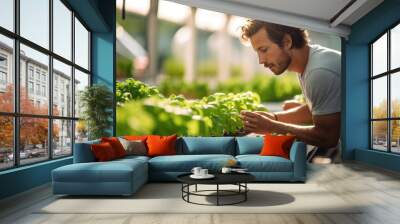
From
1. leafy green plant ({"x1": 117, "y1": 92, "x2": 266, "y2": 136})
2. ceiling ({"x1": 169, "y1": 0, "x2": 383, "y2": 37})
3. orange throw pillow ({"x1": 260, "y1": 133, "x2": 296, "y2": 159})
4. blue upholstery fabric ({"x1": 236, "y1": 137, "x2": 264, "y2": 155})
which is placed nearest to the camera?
orange throw pillow ({"x1": 260, "y1": 133, "x2": 296, "y2": 159})

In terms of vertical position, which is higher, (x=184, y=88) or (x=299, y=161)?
(x=184, y=88)

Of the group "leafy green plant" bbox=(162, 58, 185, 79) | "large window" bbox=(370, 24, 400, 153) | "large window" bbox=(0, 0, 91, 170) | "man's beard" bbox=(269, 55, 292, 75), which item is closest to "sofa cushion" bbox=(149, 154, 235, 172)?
"large window" bbox=(0, 0, 91, 170)

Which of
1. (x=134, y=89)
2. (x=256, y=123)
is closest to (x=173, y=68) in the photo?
(x=134, y=89)

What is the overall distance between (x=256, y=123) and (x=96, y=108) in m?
3.53

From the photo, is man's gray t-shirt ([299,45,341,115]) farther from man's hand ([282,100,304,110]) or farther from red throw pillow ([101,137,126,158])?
red throw pillow ([101,137,126,158])

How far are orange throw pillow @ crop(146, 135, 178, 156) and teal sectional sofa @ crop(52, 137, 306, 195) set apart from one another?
0.16 m

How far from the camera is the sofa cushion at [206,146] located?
7031mm

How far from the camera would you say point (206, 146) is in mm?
7062

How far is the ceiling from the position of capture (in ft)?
25.6

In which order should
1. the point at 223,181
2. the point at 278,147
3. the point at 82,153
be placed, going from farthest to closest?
1. the point at 278,147
2. the point at 82,153
3. the point at 223,181

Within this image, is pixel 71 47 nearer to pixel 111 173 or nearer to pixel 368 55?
pixel 111 173

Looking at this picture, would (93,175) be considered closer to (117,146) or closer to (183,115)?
(117,146)

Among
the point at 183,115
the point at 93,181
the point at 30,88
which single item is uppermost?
the point at 30,88

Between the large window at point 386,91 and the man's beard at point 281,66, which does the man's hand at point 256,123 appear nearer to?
Result: the man's beard at point 281,66
